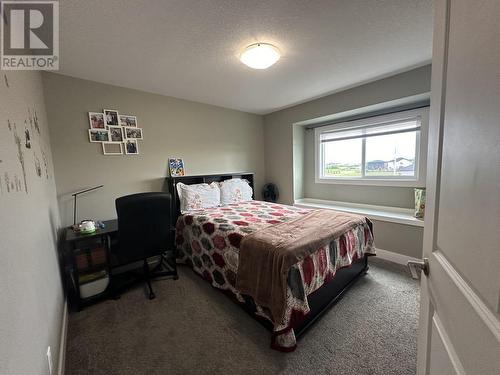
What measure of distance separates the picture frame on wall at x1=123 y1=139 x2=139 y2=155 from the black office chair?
107 cm

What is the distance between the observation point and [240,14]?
146 centimetres

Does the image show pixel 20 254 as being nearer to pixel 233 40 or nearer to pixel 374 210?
pixel 233 40

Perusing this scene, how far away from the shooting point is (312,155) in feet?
13.3

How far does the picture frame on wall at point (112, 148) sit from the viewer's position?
2557 mm

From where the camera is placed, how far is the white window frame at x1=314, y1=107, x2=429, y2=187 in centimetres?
270

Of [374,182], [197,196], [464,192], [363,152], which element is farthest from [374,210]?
[464,192]

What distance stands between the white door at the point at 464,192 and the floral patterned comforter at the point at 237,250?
0.80m

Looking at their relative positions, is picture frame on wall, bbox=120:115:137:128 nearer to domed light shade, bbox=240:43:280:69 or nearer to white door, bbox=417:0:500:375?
domed light shade, bbox=240:43:280:69

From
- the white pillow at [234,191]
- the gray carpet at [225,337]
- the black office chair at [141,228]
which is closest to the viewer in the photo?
the gray carpet at [225,337]

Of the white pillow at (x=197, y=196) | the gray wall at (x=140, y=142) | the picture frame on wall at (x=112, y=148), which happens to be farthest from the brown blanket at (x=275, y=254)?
the picture frame on wall at (x=112, y=148)

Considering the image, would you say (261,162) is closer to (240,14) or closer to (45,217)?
(240,14)

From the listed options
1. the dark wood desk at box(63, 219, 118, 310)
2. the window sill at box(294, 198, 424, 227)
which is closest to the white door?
the window sill at box(294, 198, 424, 227)

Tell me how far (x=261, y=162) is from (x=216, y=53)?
2.68m

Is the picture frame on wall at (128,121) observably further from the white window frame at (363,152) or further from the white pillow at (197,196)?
the white window frame at (363,152)
